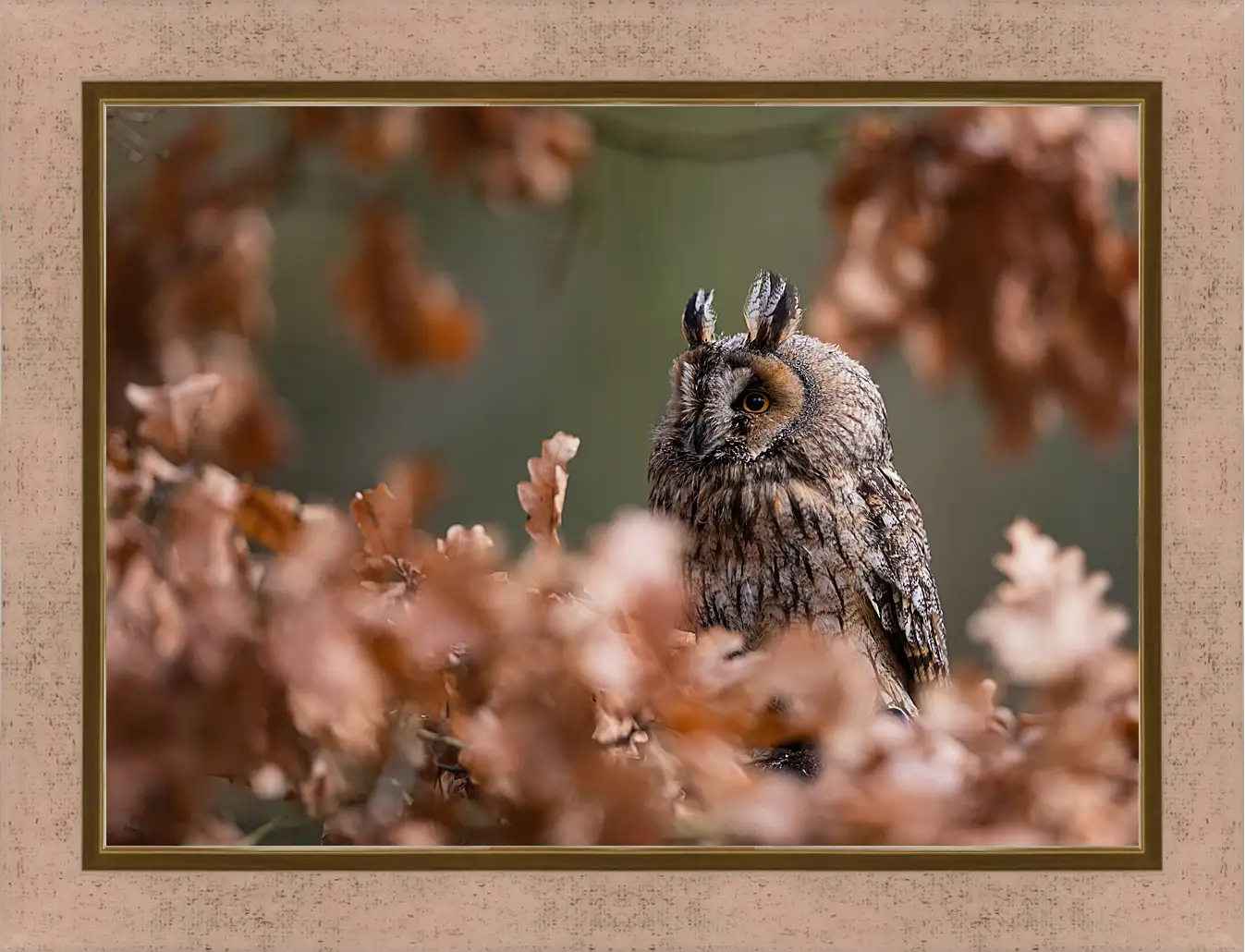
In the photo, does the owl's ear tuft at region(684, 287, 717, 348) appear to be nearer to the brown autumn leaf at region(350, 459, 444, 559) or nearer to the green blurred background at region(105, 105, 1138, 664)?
the green blurred background at region(105, 105, 1138, 664)

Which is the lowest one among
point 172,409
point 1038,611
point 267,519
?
point 1038,611

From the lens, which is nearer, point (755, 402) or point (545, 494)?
point (545, 494)

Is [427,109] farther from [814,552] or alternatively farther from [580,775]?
[580,775]

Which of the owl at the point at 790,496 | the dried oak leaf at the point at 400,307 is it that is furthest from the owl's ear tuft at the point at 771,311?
the dried oak leaf at the point at 400,307

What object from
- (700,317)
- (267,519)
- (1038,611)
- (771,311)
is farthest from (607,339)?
(1038,611)

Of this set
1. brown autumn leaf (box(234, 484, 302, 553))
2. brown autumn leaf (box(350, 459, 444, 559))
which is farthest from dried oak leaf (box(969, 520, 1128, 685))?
brown autumn leaf (box(234, 484, 302, 553))

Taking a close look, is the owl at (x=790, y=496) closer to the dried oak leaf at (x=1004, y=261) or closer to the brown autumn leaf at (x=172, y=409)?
the dried oak leaf at (x=1004, y=261)

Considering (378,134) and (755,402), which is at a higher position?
(378,134)
